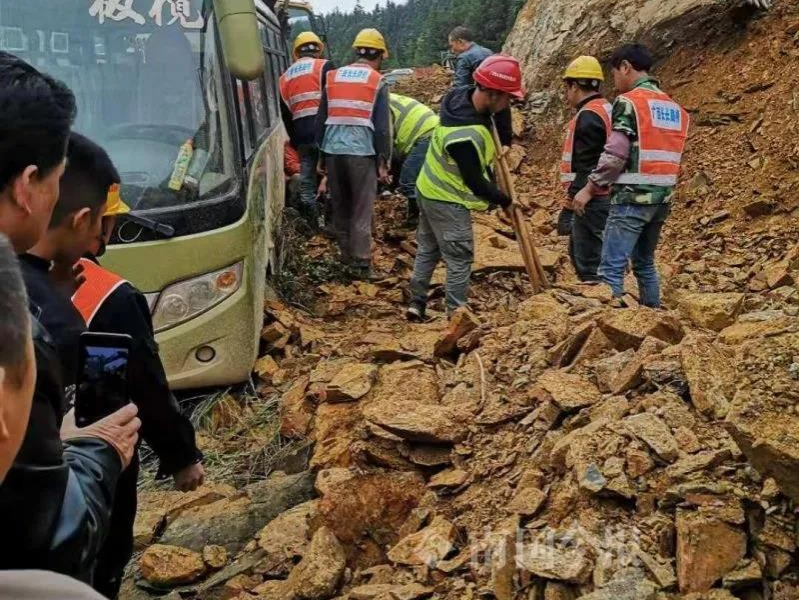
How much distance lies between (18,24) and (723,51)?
315 inches

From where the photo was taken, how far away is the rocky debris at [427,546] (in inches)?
106

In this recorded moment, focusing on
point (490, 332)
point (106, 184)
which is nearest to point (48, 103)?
point (106, 184)

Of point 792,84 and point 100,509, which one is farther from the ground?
point 792,84

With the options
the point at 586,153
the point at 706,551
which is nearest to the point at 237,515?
the point at 706,551

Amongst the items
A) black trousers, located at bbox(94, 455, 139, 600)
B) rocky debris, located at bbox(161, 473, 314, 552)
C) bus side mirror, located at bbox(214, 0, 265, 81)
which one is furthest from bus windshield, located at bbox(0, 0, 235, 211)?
black trousers, located at bbox(94, 455, 139, 600)

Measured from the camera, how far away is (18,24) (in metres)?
4.44

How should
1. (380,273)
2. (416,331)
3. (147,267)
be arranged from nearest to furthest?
(147,267) < (416,331) < (380,273)

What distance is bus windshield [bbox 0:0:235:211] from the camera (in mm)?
4453

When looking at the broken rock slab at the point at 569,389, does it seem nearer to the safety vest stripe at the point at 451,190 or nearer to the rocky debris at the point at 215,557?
the rocky debris at the point at 215,557

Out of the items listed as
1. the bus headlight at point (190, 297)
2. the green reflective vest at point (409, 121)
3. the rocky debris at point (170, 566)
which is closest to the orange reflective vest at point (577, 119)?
the bus headlight at point (190, 297)

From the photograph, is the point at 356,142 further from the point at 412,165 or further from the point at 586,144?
the point at 586,144

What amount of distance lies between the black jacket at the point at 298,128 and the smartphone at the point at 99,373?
6371mm

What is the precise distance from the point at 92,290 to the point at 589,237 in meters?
4.02

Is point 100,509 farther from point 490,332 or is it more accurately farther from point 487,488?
point 490,332
